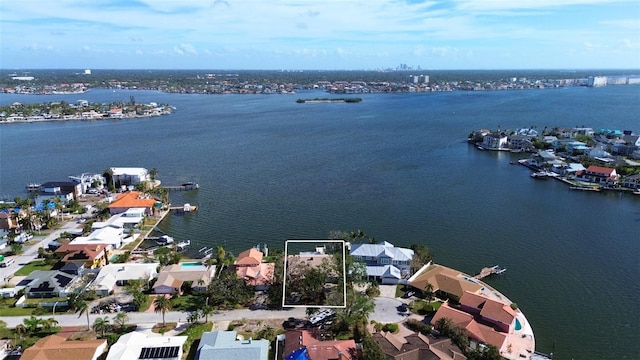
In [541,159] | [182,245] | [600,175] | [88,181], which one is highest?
[541,159]

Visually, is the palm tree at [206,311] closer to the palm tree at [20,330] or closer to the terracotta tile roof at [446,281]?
the palm tree at [20,330]

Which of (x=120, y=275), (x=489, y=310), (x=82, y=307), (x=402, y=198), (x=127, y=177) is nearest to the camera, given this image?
(x=489, y=310)

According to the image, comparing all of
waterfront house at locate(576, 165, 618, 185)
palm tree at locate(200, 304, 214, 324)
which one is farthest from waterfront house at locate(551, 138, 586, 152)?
palm tree at locate(200, 304, 214, 324)

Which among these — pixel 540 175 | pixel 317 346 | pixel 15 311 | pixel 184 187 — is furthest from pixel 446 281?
pixel 540 175

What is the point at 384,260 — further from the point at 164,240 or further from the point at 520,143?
the point at 520,143

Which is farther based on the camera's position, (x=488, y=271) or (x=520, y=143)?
(x=520, y=143)

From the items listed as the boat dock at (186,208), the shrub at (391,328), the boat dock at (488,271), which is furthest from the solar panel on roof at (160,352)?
the boat dock at (186,208)
